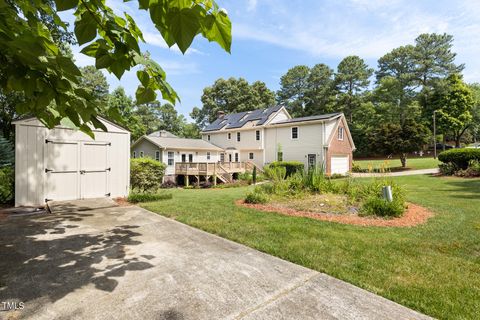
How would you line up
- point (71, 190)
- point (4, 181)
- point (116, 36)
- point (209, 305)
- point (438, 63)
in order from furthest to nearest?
1. point (438, 63)
2. point (71, 190)
3. point (4, 181)
4. point (209, 305)
5. point (116, 36)

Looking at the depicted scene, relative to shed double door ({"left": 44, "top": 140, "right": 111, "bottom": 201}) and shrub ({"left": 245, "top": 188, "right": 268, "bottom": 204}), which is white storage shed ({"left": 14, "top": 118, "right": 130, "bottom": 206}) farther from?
shrub ({"left": 245, "top": 188, "right": 268, "bottom": 204})

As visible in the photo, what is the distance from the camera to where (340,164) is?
2447cm

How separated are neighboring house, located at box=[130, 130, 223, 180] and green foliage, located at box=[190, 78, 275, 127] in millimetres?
23223

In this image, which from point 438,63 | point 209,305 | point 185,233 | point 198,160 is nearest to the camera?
point 209,305

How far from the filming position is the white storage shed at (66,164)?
24.5 ft

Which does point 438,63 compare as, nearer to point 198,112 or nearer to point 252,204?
point 198,112

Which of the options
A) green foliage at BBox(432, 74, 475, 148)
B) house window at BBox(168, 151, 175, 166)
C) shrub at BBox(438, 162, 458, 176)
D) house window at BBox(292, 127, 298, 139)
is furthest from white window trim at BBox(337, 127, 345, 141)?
green foliage at BBox(432, 74, 475, 148)

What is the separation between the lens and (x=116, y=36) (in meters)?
1.64

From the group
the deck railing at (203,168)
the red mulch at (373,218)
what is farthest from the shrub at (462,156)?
the deck railing at (203,168)

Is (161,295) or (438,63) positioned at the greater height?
(438,63)

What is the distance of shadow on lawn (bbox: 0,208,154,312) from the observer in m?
2.83

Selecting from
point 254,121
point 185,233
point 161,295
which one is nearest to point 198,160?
point 254,121

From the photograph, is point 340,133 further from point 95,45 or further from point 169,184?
point 95,45

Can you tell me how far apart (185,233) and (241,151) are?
2402cm
